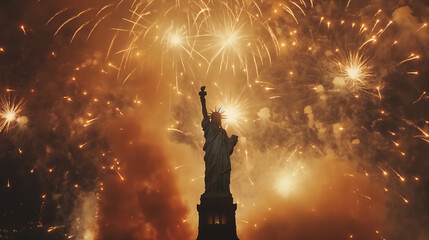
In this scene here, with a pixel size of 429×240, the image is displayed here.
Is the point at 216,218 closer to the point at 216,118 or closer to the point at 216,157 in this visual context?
the point at 216,157

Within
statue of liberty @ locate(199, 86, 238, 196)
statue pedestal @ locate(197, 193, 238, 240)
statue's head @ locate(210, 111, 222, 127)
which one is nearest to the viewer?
statue pedestal @ locate(197, 193, 238, 240)

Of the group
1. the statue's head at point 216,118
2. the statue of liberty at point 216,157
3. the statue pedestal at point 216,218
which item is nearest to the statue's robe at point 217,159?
the statue of liberty at point 216,157

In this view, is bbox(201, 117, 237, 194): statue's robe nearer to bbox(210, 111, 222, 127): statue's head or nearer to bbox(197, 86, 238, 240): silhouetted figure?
bbox(197, 86, 238, 240): silhouetted figure

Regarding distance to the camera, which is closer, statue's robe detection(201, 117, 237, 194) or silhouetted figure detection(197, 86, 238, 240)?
silhouetted figure detection(197, 86, 238, 240)

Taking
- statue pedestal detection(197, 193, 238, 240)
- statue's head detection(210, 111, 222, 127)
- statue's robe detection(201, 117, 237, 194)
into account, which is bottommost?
statue pedestal detection(197, 193, 238, 240)

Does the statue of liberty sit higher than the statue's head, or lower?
lower

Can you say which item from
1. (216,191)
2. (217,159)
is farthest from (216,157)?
(216,191)

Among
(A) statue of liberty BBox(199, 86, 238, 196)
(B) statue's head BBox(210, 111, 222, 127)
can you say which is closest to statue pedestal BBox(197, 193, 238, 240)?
(A) statue of liberty BBox(199, 86, 238, 196)

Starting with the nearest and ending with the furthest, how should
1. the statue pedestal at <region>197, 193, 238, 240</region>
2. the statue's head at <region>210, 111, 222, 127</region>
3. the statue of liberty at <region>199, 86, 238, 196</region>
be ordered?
the statue pedestal at <region>197, 193, 238, 240</region>
the statue of liberty at <region>199, 86, 238, 196</region>
the statue's head at <region>210, 111, 222, 127</region>

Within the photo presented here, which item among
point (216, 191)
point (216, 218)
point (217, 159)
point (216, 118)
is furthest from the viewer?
point (216, 118)
